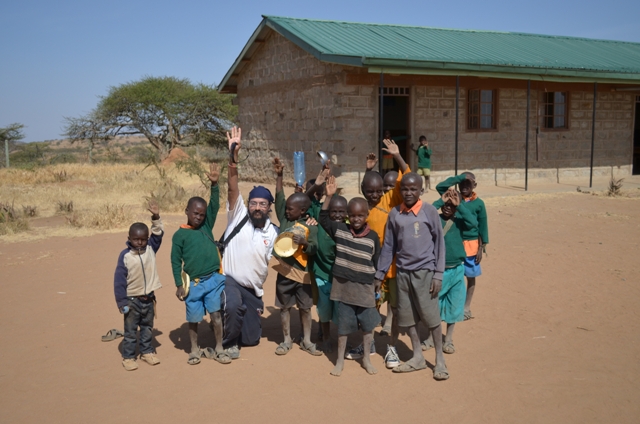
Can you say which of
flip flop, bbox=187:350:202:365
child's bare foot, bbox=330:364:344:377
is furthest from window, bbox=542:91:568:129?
flip flop, bbox=187:350:202:365

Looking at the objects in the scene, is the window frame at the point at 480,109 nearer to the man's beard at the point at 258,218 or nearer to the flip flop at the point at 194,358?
the man's beard at the point at 258,218

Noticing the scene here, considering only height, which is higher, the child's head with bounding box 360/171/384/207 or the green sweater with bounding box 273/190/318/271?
the child's head with bounding box 360/171/384/207

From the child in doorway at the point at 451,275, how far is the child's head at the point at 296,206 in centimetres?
110

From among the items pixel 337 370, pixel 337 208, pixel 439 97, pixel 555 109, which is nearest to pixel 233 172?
pixel 337 208

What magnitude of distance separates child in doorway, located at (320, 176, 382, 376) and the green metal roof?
8.00 m

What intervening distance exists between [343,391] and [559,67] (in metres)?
12.6

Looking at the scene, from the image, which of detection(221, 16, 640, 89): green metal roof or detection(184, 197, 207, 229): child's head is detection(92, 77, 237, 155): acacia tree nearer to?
detection(221, 16, 640, 89): green metal roof

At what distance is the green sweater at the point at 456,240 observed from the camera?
16.0 feet

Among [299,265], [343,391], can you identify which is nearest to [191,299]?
[299,265]

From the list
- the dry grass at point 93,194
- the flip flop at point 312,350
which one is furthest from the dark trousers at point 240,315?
→ the dry grass at point 93,194

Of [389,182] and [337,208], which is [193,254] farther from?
[389,182]

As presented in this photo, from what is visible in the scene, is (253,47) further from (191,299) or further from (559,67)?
(191,299)

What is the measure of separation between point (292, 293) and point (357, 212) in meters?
1.03

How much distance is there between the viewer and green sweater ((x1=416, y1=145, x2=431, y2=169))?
1374 cm
